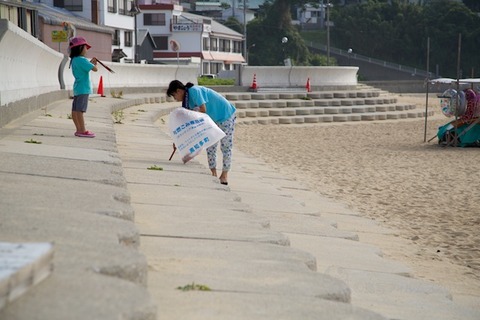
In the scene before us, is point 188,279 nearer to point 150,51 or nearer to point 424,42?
point 150,51

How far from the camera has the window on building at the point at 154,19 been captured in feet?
213

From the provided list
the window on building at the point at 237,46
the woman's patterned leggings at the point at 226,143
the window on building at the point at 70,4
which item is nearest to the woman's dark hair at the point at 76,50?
the woman's patterned leggings at the point at 226,143

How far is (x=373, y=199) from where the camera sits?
11.1 m

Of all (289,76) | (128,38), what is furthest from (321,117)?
(128,38)

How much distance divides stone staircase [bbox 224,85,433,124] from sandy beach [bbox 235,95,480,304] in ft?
7.25

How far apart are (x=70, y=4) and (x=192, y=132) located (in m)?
41.4

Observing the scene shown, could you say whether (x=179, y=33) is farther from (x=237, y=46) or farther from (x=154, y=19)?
(x=237, y=46)

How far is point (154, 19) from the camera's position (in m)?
65.0

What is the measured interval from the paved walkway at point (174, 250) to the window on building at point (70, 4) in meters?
40.6

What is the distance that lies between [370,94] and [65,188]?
27.0 metres

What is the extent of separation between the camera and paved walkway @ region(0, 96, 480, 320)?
9.79ft

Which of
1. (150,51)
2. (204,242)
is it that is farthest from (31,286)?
(150,51)

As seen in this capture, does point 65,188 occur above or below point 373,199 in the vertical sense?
above

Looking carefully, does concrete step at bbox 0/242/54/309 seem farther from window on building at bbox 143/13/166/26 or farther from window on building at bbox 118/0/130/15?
window on building at bbox 143/13/166/26
